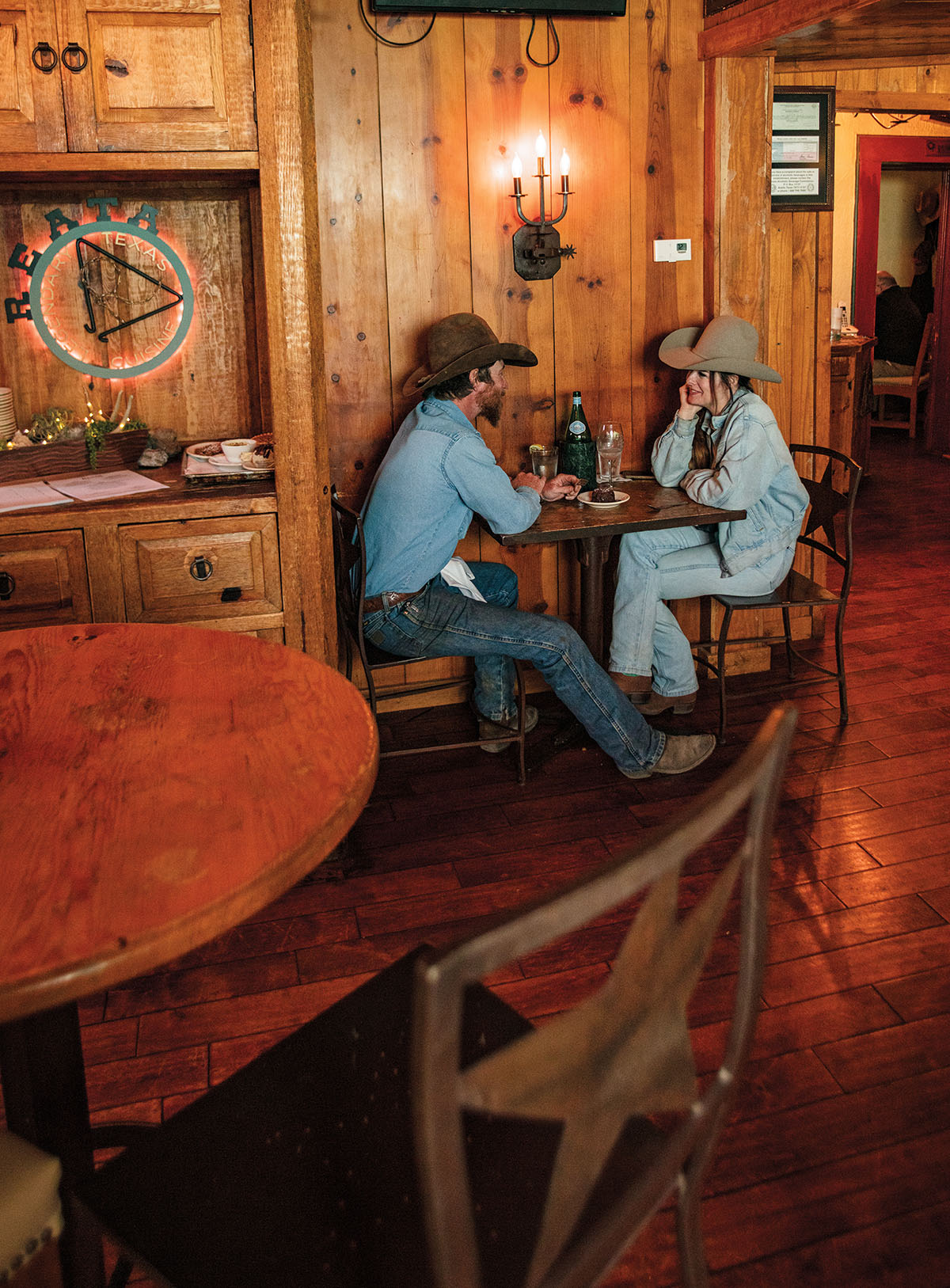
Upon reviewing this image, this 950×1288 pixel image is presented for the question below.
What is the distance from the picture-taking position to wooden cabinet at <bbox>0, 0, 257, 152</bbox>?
245 centimetres

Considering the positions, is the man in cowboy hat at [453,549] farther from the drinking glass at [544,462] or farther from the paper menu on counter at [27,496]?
the paper menu on counter at [27,496]

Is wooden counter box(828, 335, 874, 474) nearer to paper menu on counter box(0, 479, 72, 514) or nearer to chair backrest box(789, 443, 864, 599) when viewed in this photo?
chair backrest box(789, 443, 864, 599)

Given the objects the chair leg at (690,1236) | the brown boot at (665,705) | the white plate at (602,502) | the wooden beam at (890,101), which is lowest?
the brown boot at (665,705)

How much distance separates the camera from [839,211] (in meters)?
8.73

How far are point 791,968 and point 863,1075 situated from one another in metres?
0.34

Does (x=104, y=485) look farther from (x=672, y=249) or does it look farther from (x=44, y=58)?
(x=672, y=249)

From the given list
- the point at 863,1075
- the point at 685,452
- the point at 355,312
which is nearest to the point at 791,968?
the point at 863,1075

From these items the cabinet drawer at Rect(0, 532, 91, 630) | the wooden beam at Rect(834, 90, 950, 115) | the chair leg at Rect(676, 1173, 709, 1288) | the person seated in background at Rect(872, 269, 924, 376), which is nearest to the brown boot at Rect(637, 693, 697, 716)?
the cabinet drawer at Rect(0, 532, 91, 630)

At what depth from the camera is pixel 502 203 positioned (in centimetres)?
352

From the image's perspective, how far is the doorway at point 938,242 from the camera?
336 inches

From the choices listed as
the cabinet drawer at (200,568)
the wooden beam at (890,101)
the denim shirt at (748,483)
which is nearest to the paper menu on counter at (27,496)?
the cabinet drawer at (200,568)

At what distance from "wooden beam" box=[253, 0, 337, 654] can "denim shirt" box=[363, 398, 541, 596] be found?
11.3 inches

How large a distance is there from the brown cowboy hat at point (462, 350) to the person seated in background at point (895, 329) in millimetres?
7703

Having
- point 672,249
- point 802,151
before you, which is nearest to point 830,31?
point 802,151
